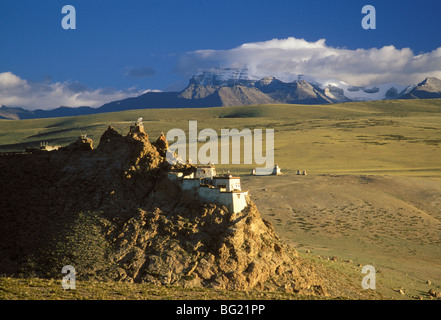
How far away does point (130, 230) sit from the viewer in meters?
28.0

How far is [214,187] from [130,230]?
560cm

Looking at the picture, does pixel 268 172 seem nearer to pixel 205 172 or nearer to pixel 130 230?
pixel 205 172

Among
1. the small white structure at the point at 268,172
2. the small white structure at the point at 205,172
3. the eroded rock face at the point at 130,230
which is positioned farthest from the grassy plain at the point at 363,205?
the small white structure at the point at 205,172

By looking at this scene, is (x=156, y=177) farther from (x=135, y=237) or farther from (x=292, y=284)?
(x=292, y=284)

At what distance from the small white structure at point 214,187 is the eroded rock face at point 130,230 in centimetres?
49

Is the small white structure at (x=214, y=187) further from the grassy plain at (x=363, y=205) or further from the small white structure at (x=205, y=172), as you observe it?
the grassy plain at (x=363, y=205)

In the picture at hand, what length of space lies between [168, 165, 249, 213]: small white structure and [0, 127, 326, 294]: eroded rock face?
49cm

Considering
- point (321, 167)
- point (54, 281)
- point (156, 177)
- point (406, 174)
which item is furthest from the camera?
point (321, 167)

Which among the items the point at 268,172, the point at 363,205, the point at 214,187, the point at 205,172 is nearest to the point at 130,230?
the point at 214,187

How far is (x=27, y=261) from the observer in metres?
26.5

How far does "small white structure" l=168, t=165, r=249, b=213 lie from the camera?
29172mm

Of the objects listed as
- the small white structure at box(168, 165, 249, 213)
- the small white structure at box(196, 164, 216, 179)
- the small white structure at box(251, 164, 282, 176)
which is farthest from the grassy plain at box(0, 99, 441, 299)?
the small white structure at box(196, 164, 216, 179)

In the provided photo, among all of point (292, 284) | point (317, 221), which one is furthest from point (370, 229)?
point (292, 284)

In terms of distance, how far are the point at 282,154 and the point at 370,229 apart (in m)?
62.5
